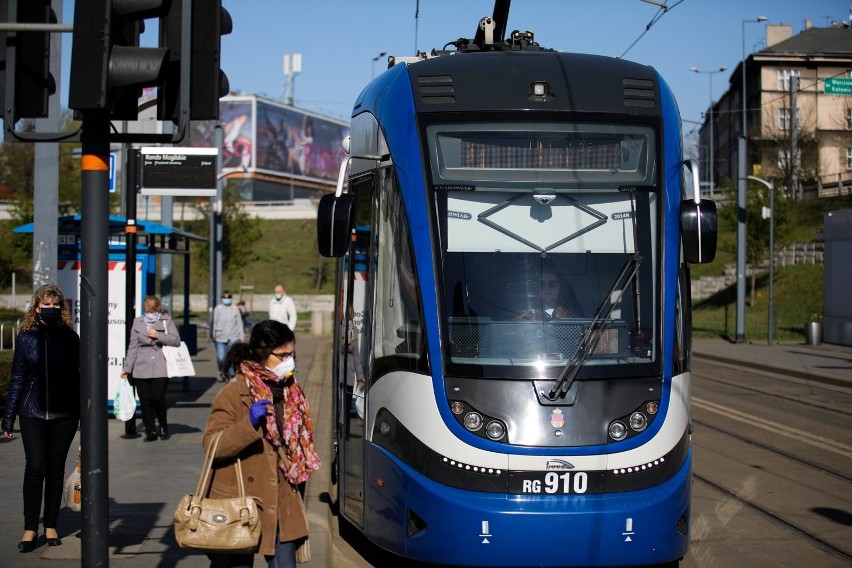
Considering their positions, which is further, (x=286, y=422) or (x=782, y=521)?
(x=782, y=521)

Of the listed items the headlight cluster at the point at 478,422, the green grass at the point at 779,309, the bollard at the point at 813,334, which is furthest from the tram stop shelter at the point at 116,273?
the green grass at the point at 779,309

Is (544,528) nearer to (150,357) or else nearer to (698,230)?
(698,230)

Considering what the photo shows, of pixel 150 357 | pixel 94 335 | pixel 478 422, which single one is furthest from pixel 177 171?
pixel 94 335

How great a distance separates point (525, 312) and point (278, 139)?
109476 millimetres

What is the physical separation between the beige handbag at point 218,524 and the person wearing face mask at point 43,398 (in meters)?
3.04

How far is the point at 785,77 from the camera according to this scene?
41.8 m

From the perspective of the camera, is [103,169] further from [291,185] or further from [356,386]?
[291,185]

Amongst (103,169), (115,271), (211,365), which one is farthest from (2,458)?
(211,365)

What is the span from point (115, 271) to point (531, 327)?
30.4 ft

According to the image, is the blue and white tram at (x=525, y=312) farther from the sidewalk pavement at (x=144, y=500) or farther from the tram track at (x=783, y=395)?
the tram track at (x=783, y=395)

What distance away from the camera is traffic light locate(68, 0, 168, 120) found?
4148 millimetres

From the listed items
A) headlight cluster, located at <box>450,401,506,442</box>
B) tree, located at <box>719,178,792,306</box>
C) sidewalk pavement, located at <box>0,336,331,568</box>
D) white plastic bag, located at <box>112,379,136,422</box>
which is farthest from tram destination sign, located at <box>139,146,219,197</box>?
tree, located at <box>719,178,792,306</box>

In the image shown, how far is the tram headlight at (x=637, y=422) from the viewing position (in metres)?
6.76

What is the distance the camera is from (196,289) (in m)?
71.1
